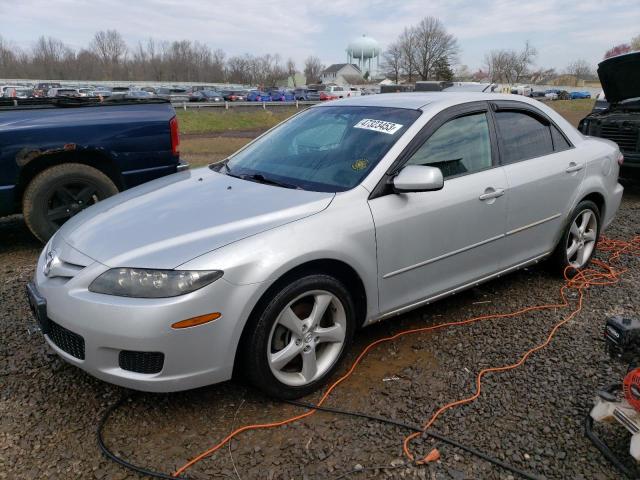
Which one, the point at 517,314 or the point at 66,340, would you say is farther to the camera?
the point at 517,314

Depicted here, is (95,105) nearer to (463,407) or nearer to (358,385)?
(358,385)

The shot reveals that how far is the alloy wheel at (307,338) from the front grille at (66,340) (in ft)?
2.92

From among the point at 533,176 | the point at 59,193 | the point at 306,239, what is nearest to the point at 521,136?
the point at 533,176

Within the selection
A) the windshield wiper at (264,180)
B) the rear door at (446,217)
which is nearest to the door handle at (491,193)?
the rear door at (446,217)

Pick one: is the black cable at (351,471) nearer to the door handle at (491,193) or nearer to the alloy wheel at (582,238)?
the door handle at (491,193)

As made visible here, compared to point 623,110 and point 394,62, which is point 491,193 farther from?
point 394,62

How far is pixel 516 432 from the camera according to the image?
244 cm

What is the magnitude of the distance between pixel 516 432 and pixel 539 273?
236 centimetres

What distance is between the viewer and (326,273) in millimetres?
2709

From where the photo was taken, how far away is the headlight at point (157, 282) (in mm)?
2244

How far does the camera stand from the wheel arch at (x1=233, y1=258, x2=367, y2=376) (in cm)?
243

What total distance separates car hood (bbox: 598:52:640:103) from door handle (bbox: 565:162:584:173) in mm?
3760

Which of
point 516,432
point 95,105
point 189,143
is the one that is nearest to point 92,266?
point 516,432

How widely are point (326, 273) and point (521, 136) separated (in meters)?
2.06
